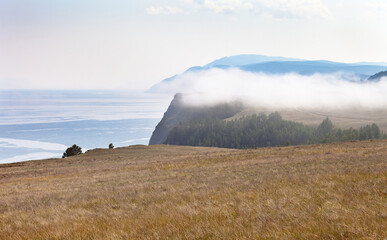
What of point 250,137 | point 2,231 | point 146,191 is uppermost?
point 2,231

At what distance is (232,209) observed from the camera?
31.9ft

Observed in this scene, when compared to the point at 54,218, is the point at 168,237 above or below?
above

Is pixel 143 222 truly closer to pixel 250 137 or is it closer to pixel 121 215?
pixel 121 215

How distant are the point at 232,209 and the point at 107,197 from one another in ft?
26.2

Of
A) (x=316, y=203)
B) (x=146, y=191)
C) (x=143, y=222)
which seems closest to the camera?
(x=143, y=222)

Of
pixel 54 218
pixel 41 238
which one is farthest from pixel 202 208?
pixel 54 218

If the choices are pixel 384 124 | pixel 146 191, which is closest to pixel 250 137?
pixel 384 124

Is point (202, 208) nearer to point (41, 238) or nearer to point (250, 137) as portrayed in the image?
point (41, 238)

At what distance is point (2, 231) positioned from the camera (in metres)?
9.83

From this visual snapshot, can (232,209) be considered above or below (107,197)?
above

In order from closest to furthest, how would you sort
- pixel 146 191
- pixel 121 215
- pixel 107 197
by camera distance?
pixel 121 215
pixel 107 197
pixel 146 191

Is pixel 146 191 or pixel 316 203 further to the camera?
pixel 146 191

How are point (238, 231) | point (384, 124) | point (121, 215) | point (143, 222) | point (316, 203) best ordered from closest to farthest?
point (238, 231) → point (143, 222) → point (316, 203) → point (121, 215) → point (384, 124)

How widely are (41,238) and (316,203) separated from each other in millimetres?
7435
